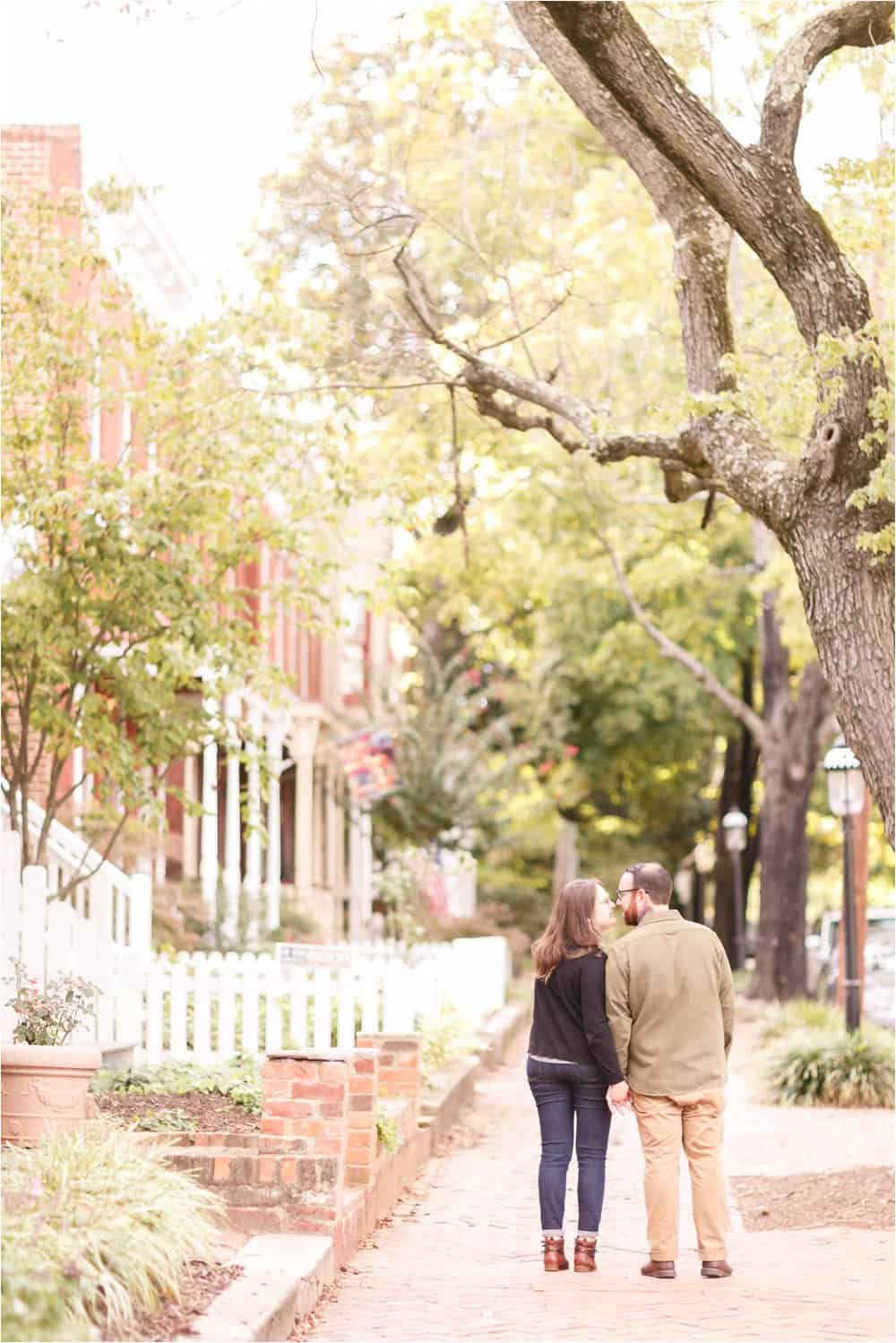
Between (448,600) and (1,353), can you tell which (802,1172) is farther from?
(448,600)

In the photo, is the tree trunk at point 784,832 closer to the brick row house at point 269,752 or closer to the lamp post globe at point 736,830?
the brick row house at point 269,752

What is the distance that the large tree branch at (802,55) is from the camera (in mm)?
9367

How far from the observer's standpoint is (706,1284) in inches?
311

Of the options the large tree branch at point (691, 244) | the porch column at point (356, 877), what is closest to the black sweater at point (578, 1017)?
the large tree branch at point (691, 244)

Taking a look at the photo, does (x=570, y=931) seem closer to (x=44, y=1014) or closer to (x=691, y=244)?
(x=44, y=1014)

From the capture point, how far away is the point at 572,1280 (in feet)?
26.0

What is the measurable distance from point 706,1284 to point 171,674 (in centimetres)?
619

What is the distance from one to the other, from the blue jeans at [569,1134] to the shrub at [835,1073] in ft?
28.8

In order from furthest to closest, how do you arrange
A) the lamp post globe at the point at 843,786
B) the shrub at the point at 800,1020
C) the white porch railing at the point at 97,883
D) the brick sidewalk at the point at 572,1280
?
the shrub at the point at 800,1020, the lamp post globe at the point at 843,786, the white porch railing at the point at 97,883, the brick sidewalk at the point at 572,1280

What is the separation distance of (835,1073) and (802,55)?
32.4ft

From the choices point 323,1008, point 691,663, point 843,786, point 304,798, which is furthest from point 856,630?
point 304,798

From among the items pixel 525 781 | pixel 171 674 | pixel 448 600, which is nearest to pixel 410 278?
pixel 171 674

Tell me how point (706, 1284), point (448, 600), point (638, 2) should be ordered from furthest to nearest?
point (448, 600) < point (638, 2) < point (706, 1284)

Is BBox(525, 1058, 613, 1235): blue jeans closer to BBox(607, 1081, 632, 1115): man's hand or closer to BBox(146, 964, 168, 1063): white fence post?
BBox(607, 1081, 632, 1115): man's hand
